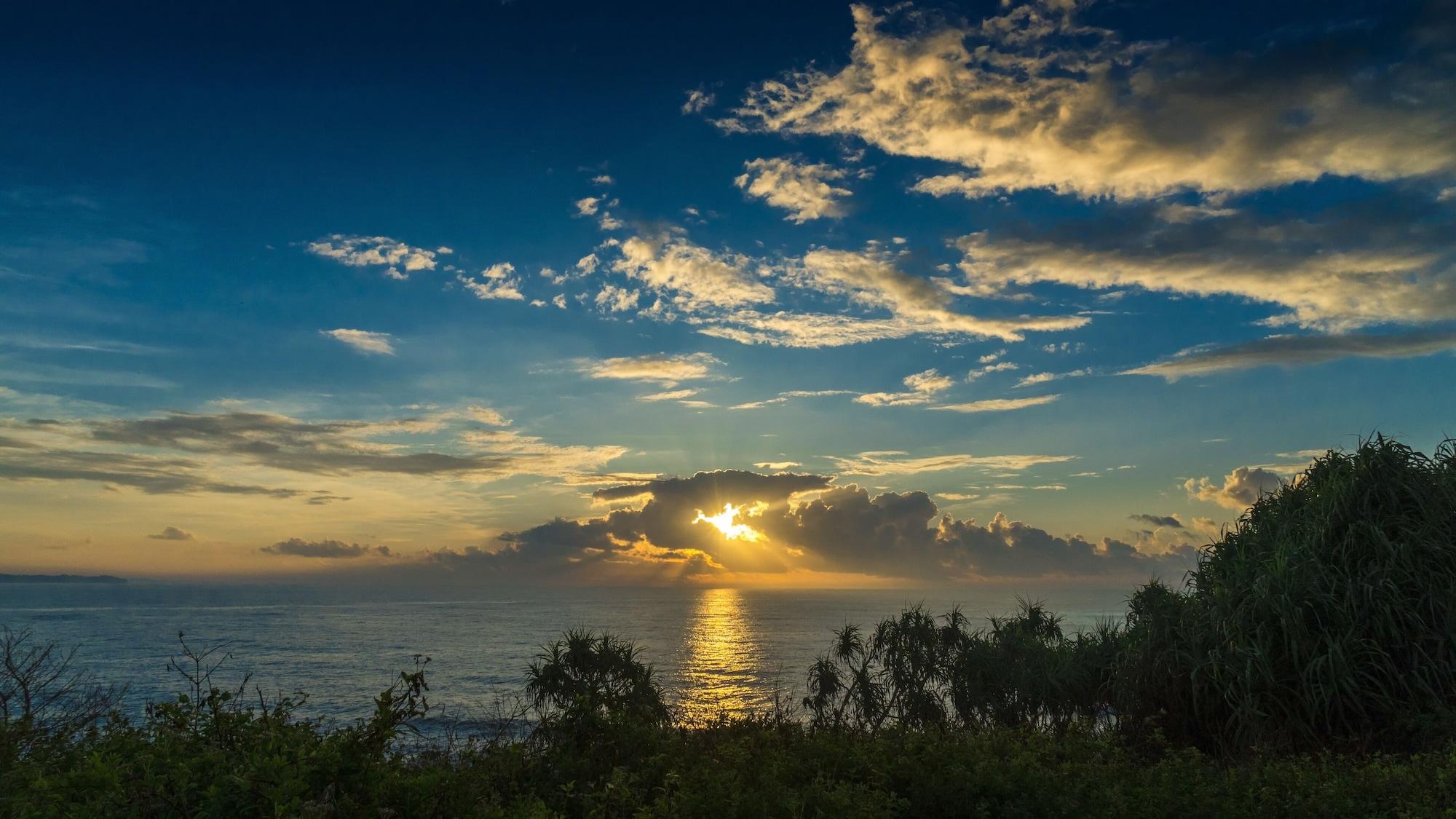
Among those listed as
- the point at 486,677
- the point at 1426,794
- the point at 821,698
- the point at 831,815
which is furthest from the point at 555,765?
the point at 486,677

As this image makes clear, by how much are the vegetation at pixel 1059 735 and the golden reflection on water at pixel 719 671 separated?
1562cm

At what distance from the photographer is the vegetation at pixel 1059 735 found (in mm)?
5605

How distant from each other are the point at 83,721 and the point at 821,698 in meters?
22.1

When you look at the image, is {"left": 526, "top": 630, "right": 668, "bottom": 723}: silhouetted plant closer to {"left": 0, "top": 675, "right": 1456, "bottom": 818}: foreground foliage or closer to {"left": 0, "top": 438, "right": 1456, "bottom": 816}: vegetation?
{"left": 0, "top": 438, "right": 1456, "bottom": 816}: vegetation

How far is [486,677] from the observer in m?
77.3

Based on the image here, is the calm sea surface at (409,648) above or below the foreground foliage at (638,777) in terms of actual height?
below

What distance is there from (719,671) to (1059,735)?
260ft

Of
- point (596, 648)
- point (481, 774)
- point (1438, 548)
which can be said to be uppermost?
point (1438, 548)

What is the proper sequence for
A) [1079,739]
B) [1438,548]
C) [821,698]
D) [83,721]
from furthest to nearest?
[821,698] → [1438,548] → [1079,739] → [83,721]

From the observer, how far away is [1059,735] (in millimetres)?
14781

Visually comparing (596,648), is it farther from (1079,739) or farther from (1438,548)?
(1438,548)

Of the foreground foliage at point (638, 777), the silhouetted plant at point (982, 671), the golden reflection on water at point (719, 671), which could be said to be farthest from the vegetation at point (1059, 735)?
the golden reflection on water at point (719, 671)

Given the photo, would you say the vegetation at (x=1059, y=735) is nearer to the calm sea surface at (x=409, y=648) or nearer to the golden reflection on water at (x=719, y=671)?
the calm sea surface at (x=409, y=648)

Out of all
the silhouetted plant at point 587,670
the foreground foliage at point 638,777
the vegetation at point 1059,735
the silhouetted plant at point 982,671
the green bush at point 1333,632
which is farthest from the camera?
the silhouetted plant at point 982,671
